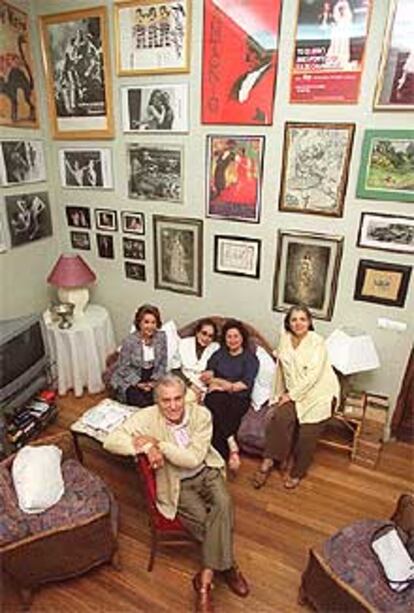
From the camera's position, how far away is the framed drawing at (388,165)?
8.50 ft

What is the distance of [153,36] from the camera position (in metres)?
2.97

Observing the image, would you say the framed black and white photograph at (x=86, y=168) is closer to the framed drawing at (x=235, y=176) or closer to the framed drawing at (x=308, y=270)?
the framed drawing at (x=235, y=176)

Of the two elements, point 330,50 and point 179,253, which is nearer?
point 330,50

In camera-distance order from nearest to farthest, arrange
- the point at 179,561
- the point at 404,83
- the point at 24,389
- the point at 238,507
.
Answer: the point at 179,561 → the point at 404,83 → the point at 238,507 → the point at 24,389

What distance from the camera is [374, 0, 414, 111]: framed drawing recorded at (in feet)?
7.73

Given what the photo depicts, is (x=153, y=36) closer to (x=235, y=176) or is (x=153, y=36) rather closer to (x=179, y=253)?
(x=235, y=176)

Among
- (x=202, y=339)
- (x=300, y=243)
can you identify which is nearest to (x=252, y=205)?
(x=300, y=243)

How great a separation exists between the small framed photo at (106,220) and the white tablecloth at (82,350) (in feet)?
2.47

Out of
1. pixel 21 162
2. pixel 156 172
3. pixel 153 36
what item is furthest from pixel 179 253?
pixel 153 36

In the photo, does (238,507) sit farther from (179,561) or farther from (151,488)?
(151,488)

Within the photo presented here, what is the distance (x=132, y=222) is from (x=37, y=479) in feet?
7.21

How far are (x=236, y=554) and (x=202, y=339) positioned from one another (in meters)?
1.46

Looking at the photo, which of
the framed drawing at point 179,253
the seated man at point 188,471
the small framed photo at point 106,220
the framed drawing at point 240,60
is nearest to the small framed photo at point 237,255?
the framed drawing at point 179,253

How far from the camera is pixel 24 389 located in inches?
118
